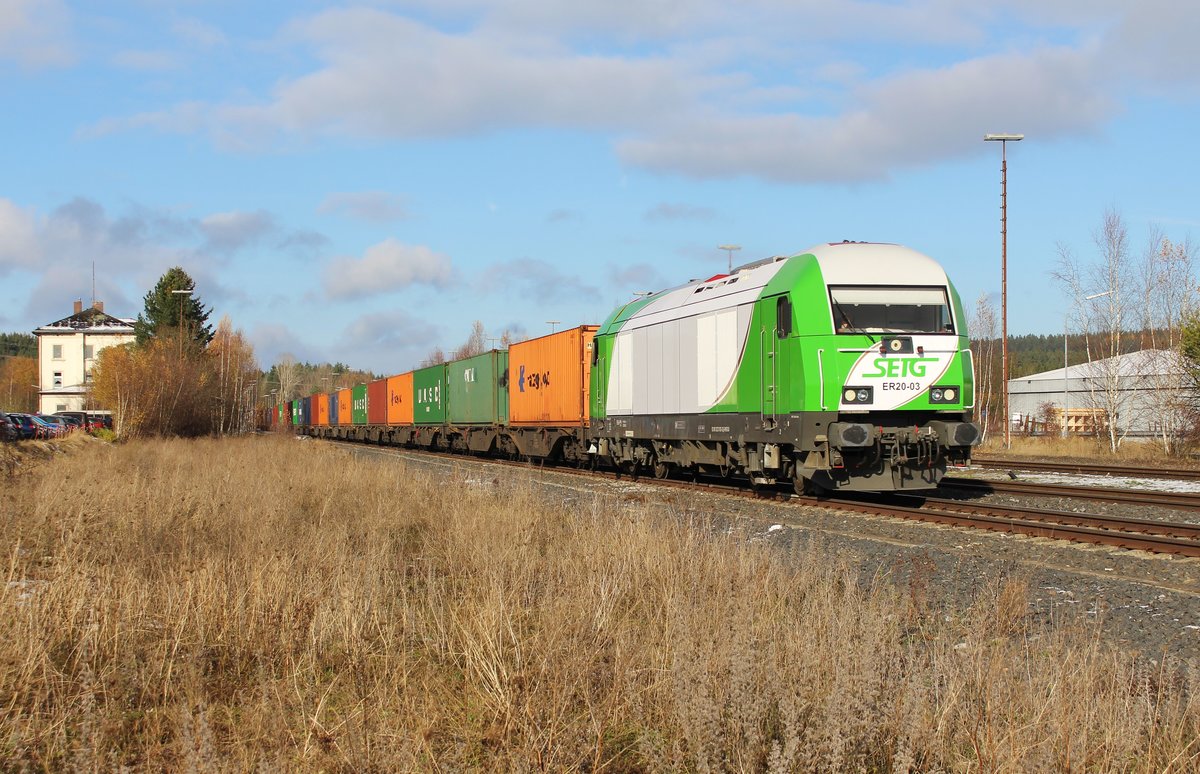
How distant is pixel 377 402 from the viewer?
168ft

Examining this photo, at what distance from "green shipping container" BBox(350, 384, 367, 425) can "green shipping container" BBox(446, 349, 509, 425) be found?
18725 mm

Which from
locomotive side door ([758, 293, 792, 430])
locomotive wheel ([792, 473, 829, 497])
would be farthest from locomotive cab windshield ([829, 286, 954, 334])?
locomotive wheel ([792, 473, 829, 497])

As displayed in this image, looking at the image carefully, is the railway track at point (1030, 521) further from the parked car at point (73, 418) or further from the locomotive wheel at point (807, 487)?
the parked car at point (73, 418)

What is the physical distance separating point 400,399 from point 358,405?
11208 mm

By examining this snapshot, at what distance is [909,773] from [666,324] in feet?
49.3

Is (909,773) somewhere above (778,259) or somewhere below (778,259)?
below

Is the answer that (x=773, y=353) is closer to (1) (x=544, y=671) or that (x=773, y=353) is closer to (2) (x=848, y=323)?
(2) (x=848, y=323)

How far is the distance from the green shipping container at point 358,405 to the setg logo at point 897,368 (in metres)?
43.8

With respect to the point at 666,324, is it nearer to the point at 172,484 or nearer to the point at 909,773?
the point at 172,484

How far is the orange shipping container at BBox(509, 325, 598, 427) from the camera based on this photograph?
2383 cm

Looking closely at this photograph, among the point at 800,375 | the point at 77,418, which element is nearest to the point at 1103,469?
the point at 800,375

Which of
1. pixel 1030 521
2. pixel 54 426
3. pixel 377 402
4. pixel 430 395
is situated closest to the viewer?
pixel 1030 521

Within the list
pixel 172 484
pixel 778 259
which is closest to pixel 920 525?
pixel 778 259

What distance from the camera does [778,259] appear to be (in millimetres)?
15742
